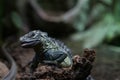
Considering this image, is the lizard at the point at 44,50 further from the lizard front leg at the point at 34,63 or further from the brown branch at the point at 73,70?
the brown branch at the point at 73,70

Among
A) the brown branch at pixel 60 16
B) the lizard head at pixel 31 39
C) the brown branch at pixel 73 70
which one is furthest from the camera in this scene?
the brown branch at pixel 60 16

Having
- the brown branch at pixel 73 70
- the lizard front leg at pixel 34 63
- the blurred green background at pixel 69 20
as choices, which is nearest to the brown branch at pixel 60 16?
the blurred green background at pixel 69 20

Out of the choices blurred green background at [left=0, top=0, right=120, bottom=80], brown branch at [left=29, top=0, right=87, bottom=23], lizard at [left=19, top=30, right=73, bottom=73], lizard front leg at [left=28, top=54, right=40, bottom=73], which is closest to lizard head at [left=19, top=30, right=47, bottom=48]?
lizard at [left=19, top=30, right=73, bottom=73]

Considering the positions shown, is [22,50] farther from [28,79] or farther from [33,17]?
[33,17]

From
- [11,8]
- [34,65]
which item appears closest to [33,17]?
[11,8]

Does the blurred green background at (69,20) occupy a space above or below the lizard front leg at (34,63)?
above

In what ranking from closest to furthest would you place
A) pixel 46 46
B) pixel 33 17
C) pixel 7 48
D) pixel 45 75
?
pixel 45 75, pixel 46 46, pixel 7 48, pixel 33 17
